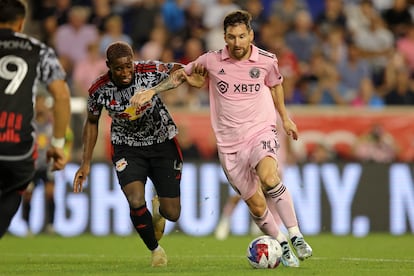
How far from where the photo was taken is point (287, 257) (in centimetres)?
1138

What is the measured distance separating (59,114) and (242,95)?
8.24ft

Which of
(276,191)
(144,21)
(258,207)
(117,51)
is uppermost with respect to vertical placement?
(144,21)

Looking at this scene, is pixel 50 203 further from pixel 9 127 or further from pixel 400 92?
pixel 9 127

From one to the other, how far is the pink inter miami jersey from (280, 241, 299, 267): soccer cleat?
1120 millimetres

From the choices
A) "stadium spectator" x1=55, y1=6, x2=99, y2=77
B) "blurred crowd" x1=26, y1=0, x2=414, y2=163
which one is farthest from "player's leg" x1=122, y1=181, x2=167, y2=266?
"stadium spectator" x1=55, y1=6, x2=99, y2=77

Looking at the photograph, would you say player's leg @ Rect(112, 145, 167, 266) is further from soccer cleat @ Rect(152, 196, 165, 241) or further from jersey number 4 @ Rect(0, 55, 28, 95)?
jersey number 4 @ Rect(0, 55, 28, 95)

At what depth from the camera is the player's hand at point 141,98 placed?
441 inches

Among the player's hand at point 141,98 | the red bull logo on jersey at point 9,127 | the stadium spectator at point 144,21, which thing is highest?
the stadium spectator at point 144,21

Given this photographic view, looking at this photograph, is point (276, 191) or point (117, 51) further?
point (117, 51)

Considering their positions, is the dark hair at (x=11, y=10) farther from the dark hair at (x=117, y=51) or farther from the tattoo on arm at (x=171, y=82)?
the tattoo on arm at (x=171, y=82)

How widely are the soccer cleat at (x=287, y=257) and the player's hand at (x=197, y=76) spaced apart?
1795 mm

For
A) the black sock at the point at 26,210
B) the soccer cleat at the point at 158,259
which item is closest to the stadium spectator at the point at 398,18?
the black sock at the point at 26,210

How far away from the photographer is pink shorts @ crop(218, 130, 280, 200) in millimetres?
11531

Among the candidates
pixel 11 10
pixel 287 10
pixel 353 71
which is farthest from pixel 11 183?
pixel 287 10
